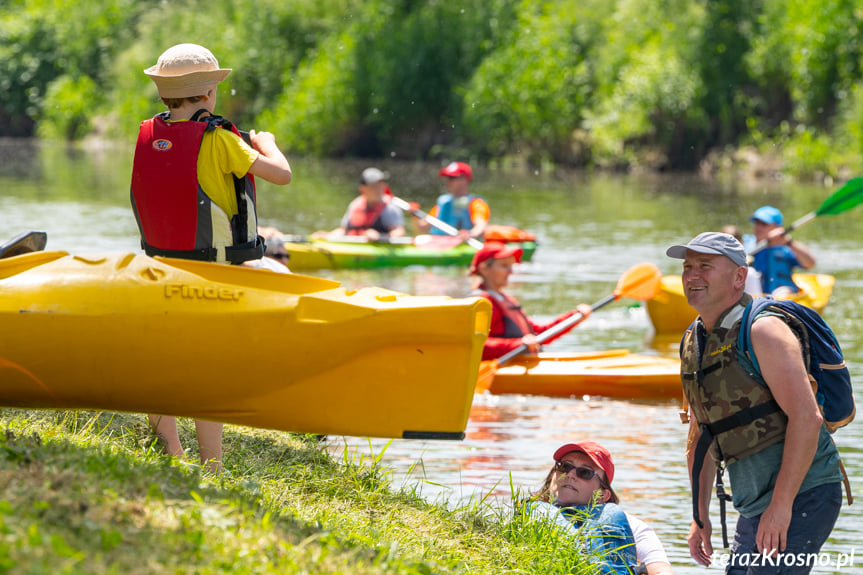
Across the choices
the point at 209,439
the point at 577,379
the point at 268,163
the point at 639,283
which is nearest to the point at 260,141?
the point at 268,163

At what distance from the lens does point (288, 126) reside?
121 feet

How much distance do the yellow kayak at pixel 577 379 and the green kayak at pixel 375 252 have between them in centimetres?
539

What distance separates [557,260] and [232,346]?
10792 millimetres

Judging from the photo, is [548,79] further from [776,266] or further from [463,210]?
[776,266]

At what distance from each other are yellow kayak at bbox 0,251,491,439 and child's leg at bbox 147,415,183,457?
0.29 metres

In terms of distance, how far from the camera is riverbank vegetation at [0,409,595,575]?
8.00 feet

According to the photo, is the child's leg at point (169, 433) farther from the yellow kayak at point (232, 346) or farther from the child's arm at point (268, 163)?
the child's arm at point (268, 163)

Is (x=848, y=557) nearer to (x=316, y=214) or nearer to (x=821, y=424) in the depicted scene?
(x=821, y=424)

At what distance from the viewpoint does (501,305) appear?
23.3 ft

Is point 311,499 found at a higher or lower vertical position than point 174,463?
lower

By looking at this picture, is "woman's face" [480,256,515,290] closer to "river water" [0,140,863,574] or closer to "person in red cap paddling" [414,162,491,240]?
"river water" [0,140,863,574]

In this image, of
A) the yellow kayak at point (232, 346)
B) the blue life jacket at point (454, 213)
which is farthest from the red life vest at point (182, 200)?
the blue life jacket at point (454, 213)

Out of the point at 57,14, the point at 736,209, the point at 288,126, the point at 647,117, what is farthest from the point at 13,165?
the point at 57,14

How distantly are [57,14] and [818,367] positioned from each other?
5453 cm
